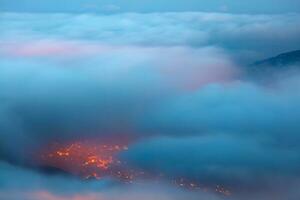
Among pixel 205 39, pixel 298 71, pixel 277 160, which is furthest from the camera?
pixel 205 39

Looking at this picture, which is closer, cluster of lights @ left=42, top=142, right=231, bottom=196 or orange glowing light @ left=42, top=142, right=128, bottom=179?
cluster of lights @ left=42, top=142, right=231, bottom=196

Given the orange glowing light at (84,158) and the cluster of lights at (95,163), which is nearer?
the cluster of lights at (95,163)

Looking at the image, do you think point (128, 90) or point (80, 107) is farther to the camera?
point (128, 90)

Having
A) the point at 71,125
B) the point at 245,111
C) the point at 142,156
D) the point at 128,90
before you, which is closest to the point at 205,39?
the point at 128,90

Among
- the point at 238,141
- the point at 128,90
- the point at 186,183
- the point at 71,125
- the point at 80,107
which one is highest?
the point at 128,90

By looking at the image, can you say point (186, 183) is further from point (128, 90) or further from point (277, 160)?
point (128, 90)

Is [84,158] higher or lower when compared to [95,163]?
higher

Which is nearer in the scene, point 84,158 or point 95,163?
point 95,163

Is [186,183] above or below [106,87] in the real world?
below

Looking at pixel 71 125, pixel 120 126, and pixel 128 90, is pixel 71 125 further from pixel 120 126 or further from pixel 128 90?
pixel 128 90

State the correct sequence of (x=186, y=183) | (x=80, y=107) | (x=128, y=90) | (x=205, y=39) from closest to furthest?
(x=186, y=183) < (x=80, y=107) < (x=128, y=90) < (x=205, y=39)
